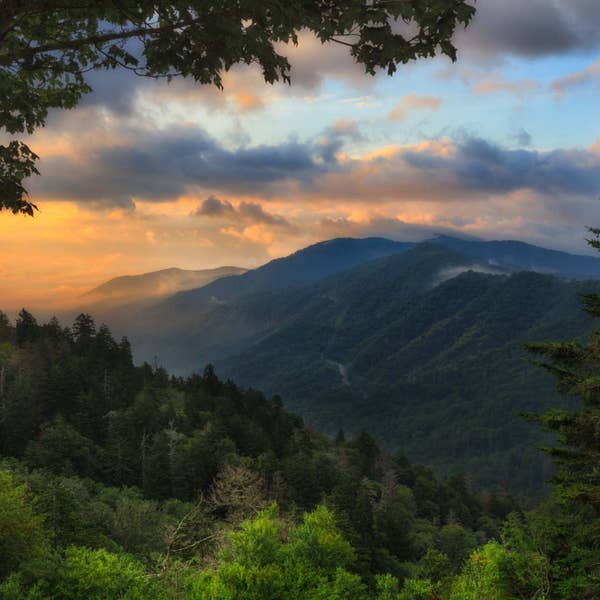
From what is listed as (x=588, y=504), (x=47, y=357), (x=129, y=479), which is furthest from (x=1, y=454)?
(x=588, y=504)

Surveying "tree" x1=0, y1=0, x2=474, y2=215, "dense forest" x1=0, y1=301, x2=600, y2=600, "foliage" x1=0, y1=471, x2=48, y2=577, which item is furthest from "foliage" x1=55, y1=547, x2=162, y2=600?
"tree" x1=0, y1=0, x2=474, y2=215

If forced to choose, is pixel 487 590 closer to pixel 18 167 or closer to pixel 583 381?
pixel 583 381

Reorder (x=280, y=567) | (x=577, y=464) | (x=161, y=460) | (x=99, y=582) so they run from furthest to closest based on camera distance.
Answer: (x=161, y=460), (x=280, y=567), (x=577, y=464), (x=99, y=582)

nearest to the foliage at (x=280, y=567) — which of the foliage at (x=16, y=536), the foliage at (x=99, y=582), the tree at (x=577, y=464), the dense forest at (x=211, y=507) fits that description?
the dense forest at (x=211, y=507)

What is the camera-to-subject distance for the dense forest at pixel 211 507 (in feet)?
64.5

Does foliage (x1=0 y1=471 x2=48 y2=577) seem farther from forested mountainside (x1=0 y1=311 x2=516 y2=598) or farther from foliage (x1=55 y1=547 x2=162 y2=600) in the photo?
foliage (x1=55 y1=547 x2=162 y2=600)

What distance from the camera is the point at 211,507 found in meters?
45.6

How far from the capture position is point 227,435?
9562 centimetres

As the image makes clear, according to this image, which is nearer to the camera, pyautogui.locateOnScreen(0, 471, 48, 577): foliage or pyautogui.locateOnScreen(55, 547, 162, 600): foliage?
pyautogui.locateOnScreen(55, 547, 162, 600): foliage

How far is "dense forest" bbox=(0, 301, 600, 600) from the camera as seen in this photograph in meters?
19.7

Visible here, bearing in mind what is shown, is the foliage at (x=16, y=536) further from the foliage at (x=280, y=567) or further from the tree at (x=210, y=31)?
the tree at (x=210, y=31)

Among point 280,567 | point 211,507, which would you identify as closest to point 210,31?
point 280,567

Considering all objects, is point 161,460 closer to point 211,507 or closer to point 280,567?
point 211,507

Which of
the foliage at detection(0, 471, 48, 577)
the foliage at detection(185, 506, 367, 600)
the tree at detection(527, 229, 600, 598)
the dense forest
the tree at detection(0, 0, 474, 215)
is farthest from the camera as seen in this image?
the foliage at detection(0, 471, 48, 577)
